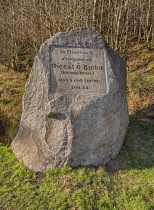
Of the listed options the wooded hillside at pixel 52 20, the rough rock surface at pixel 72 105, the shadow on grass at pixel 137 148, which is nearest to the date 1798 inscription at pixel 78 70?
the rough rock surface at pixel 72 105

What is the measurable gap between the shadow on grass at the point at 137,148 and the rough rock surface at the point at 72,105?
0.23 meters

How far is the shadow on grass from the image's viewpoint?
3.97 m

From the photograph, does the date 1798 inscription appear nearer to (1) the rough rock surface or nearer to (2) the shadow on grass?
(1) the rough rock surface

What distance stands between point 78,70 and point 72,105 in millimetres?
742

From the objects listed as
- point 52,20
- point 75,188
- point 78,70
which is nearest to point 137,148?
point 75,188

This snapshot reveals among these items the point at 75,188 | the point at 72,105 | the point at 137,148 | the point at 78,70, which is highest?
the point at 78,70

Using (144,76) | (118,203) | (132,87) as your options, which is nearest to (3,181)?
(118,203)

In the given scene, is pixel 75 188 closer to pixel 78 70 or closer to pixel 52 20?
pixel 78 70

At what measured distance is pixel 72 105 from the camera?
3641 millimetres

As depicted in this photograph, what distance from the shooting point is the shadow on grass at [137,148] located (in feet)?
13.0

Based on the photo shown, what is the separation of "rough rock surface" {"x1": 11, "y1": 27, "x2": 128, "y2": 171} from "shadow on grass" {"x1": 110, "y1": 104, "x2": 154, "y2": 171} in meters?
0.23

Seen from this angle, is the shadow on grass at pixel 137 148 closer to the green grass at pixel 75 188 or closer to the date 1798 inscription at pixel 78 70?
the green grass at pixel 75 188

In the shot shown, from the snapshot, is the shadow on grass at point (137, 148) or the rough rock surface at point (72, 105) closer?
the rough rock surface at point (72, 105)

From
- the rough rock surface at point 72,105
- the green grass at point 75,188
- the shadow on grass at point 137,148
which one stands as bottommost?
the shadow on grass at point 137,148
